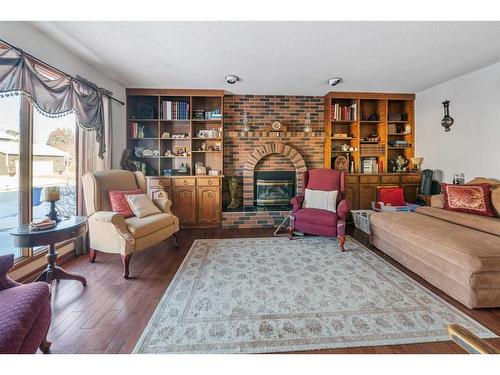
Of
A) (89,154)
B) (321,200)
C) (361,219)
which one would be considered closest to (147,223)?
(89,154)

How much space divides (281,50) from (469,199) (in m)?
2.81

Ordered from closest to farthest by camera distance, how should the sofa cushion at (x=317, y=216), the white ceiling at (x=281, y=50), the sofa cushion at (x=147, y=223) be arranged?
the white ceiling at (x=281, y=50) < the sofa cushion at (x=147, y=223) < the sofa cushion at (x=317, y=216)

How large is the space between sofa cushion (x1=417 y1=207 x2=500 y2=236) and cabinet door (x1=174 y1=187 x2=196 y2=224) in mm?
3451

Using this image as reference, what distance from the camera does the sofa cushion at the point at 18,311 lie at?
2.91ft

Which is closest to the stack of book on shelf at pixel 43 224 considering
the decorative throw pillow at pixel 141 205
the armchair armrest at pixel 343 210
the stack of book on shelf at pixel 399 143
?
the decorative throw pillow at pixel 141 205

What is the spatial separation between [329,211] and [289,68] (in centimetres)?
207

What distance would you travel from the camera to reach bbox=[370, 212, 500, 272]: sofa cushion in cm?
165

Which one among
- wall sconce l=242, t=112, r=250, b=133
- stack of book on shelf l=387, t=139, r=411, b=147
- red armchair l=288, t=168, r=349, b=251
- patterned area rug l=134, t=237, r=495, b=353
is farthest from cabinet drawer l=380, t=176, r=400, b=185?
wall sconce l=242, t=112, r=250, b=133

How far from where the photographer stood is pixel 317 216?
3.00 metres

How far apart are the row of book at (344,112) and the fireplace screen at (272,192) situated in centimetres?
153

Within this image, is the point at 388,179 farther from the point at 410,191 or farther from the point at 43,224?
the point at 43,224

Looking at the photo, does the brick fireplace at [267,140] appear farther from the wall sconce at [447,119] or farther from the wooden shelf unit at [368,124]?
the wall sconce at [447,119]
